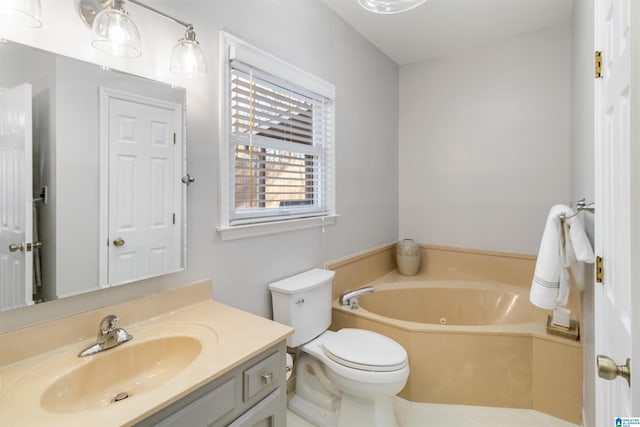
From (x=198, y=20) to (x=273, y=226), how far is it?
1.07 metres

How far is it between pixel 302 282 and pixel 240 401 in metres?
0.88

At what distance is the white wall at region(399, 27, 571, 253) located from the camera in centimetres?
255

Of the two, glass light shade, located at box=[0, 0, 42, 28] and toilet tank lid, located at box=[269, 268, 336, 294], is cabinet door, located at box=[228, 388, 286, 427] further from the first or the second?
glass light shade, located at box=[0, 0, 42, 28]

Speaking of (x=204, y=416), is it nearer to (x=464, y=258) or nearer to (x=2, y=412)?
(x=2, y=412)

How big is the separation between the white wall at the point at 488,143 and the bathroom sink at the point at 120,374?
2569 mm

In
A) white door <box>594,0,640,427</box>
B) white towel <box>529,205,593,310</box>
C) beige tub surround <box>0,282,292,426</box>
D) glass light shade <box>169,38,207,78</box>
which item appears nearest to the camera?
white door <box>594,0,640,427</box>

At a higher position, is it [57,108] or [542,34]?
[542,34]

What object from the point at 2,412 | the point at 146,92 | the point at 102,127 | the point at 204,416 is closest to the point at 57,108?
the point at 102,127

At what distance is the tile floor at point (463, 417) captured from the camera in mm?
1779

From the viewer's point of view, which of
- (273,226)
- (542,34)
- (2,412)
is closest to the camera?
(2,412)

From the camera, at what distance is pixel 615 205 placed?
0.86m

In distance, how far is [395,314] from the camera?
8.66 ft

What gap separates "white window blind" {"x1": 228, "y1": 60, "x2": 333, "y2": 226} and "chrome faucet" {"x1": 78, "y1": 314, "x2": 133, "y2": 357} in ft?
2.20

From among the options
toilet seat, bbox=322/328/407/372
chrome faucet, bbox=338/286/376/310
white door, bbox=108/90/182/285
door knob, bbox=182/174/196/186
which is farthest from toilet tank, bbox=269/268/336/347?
door knob, bbox=182/174/196/186
